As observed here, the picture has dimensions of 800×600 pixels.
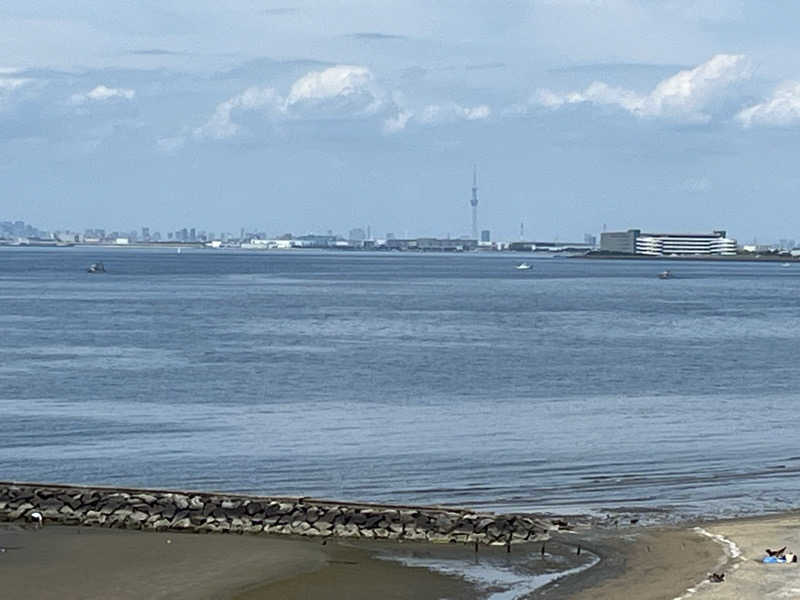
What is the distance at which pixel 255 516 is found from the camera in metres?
33.6

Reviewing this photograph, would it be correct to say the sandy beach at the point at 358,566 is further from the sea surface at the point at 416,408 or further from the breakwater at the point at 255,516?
the sea surface at the point at 416,408

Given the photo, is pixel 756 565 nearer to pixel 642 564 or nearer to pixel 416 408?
pixel 642 564

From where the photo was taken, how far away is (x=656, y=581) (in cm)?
2830

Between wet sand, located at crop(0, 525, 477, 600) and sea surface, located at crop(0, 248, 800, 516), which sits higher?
wet sand, located at crop(0, 525, 477, 600)

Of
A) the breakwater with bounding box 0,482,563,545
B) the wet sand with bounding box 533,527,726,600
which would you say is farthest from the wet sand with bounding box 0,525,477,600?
the wet sand with bounding box 533,527,726,600

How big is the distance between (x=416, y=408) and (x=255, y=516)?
26.4m

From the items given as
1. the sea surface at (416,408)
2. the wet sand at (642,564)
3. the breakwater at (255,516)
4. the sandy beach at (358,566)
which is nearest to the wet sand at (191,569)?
the sandy beach at (358,566)

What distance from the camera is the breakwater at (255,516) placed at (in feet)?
107

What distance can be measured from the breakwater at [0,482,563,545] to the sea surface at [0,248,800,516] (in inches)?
185

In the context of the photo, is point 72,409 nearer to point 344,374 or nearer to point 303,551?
point 344,374

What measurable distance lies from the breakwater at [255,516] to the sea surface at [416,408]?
15.4ft

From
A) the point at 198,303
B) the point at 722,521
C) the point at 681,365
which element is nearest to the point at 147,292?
the point at 198,303

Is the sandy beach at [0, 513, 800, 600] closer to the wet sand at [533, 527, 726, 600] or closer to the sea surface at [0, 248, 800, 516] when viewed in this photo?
the wet sand at [533, 527, 726, 600]

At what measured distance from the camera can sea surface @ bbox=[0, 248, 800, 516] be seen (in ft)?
136
